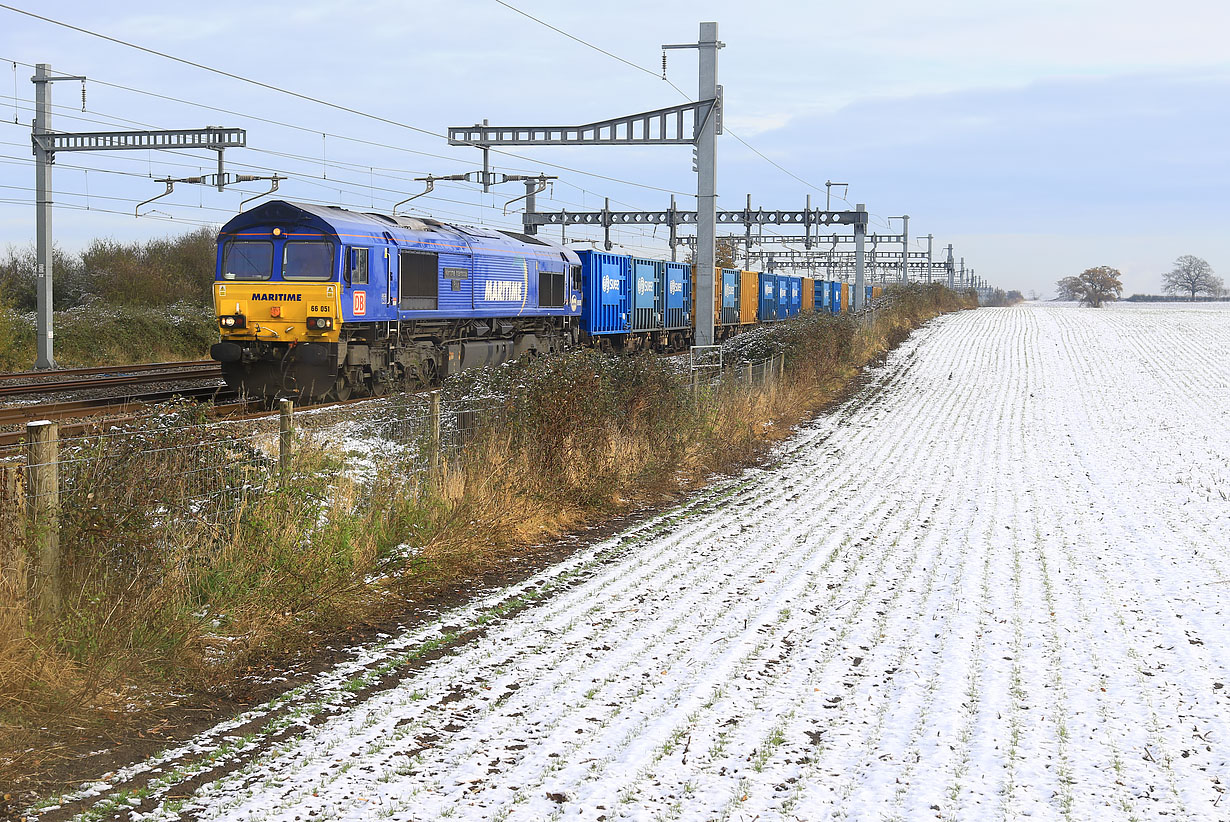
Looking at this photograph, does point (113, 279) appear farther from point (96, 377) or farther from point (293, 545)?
point (293, 545)

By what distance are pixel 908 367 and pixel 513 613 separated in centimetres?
2810

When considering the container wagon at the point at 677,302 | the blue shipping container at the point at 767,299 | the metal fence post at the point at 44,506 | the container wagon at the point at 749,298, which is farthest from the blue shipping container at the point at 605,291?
the metal fence post at the point at 44,506

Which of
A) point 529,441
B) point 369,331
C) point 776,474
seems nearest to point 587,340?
point 369,331

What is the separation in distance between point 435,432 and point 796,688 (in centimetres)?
464

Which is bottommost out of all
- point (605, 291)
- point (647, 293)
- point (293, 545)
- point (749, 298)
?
point (293, 545)

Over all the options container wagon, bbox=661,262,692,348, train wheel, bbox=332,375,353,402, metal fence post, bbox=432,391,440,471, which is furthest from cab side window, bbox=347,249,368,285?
container wagon, bbox=661,262,692,348

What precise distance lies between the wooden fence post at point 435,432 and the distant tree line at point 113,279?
29389 mm

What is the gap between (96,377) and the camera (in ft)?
73.2

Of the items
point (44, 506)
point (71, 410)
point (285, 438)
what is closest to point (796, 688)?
point (285, 438)

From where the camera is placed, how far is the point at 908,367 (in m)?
33.5

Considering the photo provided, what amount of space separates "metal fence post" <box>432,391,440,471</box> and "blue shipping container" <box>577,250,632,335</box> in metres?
18.0

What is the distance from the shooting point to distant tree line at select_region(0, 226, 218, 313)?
121 feet

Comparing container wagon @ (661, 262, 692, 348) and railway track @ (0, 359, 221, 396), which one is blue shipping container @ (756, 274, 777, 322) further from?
railway track @ (0, 359, 221, 396)

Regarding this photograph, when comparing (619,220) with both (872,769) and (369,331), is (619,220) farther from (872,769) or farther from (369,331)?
(872,769)
